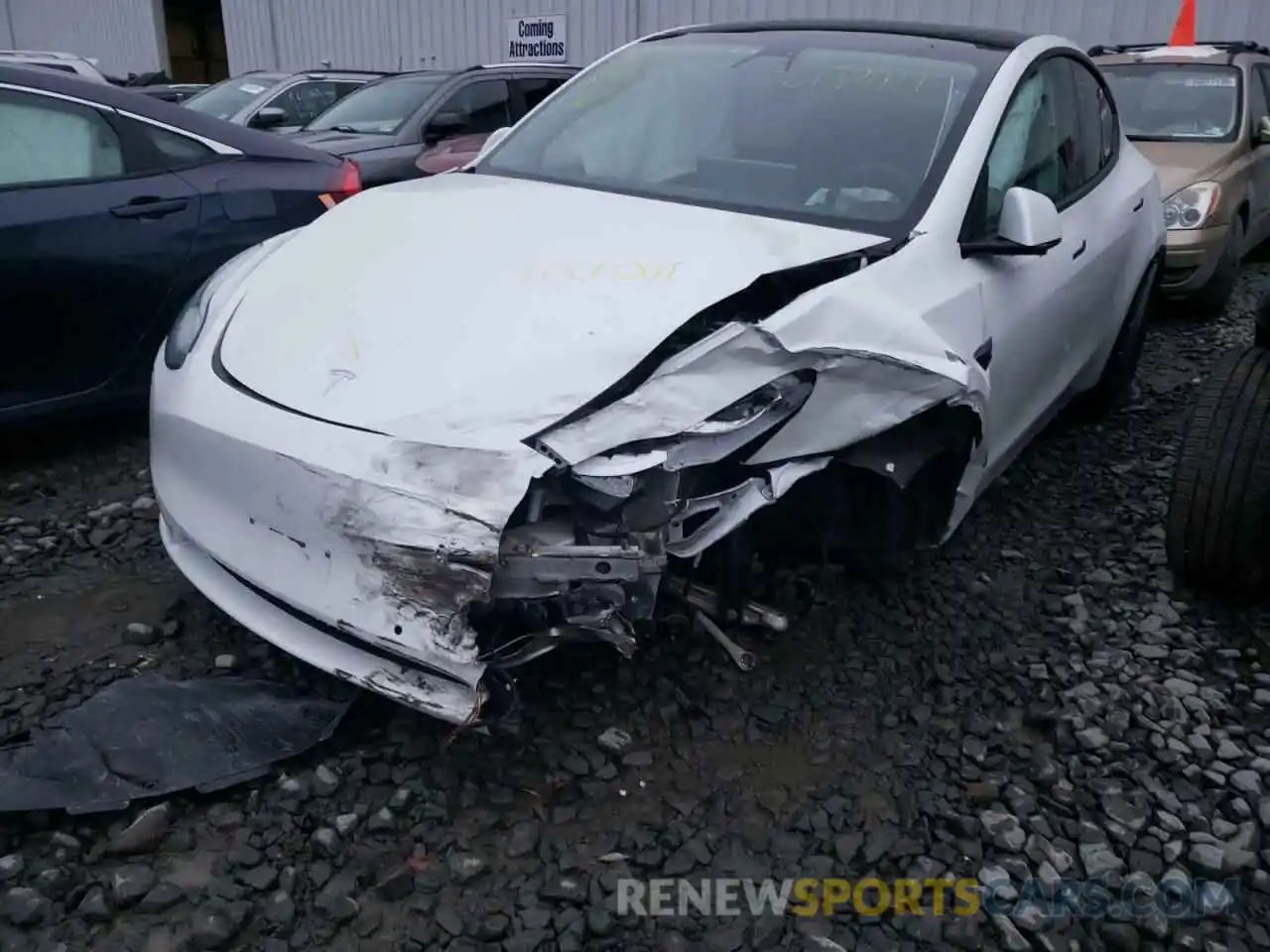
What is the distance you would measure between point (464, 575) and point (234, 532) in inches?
25.7

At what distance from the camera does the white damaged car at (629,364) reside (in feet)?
6.76

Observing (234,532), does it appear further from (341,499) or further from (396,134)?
(396,134)

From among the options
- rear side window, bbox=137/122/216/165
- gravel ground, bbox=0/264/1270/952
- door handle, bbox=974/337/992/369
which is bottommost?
gravel ground, bbox=0/264/1270/952

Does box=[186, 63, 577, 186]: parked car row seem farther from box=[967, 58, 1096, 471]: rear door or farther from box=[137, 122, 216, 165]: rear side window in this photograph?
box=[967, 58, 1096, 471]: rear door

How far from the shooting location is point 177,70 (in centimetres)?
2100

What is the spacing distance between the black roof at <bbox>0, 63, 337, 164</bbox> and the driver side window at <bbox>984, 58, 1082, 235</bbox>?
2676mm

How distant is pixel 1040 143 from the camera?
11.2 ft

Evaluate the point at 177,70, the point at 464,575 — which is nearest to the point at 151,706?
the point at 464,575

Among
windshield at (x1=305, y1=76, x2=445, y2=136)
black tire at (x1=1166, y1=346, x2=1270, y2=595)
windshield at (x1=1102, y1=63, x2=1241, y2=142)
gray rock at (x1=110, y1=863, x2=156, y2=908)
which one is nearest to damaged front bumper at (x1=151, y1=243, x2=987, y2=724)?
gray rock at (x1=110, y1=863, x2=156, y2=908)

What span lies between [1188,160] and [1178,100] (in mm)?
1003

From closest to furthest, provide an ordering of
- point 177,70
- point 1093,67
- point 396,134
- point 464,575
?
point 464,575
point 1093,67
point 396,134
point 177,70

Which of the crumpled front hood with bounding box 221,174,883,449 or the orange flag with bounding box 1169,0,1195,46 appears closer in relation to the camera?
the crumpled front hood with bounding box 221,174,883,449

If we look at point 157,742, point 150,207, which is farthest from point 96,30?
point 157,742

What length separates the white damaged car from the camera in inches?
81.1
